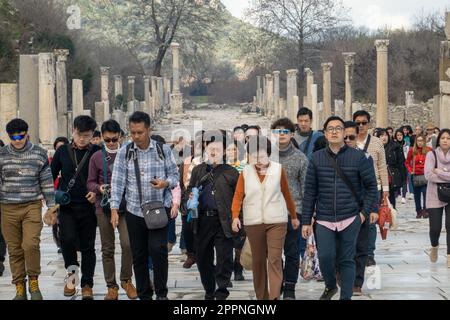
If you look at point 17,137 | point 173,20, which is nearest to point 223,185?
point 17,137

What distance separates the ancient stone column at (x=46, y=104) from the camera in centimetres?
2556

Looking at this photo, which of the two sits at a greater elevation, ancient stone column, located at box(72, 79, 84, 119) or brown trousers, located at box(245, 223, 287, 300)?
ancient stone column, located at box(72, 79, 84, 119)

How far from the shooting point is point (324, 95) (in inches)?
1892

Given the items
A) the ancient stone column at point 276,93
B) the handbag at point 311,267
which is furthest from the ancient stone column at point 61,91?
the ancient stone column at point 276,93

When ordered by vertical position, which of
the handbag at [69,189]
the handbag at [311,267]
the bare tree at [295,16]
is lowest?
the handbag at [311,267]

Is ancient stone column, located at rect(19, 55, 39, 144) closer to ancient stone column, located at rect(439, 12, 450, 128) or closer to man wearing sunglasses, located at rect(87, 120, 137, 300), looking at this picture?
ancient stone column, located at rect(439, 12, 450, 128)

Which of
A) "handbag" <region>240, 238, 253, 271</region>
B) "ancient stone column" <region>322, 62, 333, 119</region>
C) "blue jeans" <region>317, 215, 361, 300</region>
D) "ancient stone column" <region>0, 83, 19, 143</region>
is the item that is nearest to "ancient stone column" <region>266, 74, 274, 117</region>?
"ancient stone column" <region>322, 62, 333, 119</region>

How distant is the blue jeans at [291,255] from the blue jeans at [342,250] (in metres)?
0.72

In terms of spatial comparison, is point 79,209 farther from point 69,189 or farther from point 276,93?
point 276,93

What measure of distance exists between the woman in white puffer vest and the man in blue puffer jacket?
235 millimetres

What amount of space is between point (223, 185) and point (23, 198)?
1.94 m

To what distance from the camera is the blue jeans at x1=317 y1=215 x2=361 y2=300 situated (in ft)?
31.7

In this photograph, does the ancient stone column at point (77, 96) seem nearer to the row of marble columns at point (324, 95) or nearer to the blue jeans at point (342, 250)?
the row of marble columns at point (324, 95)
